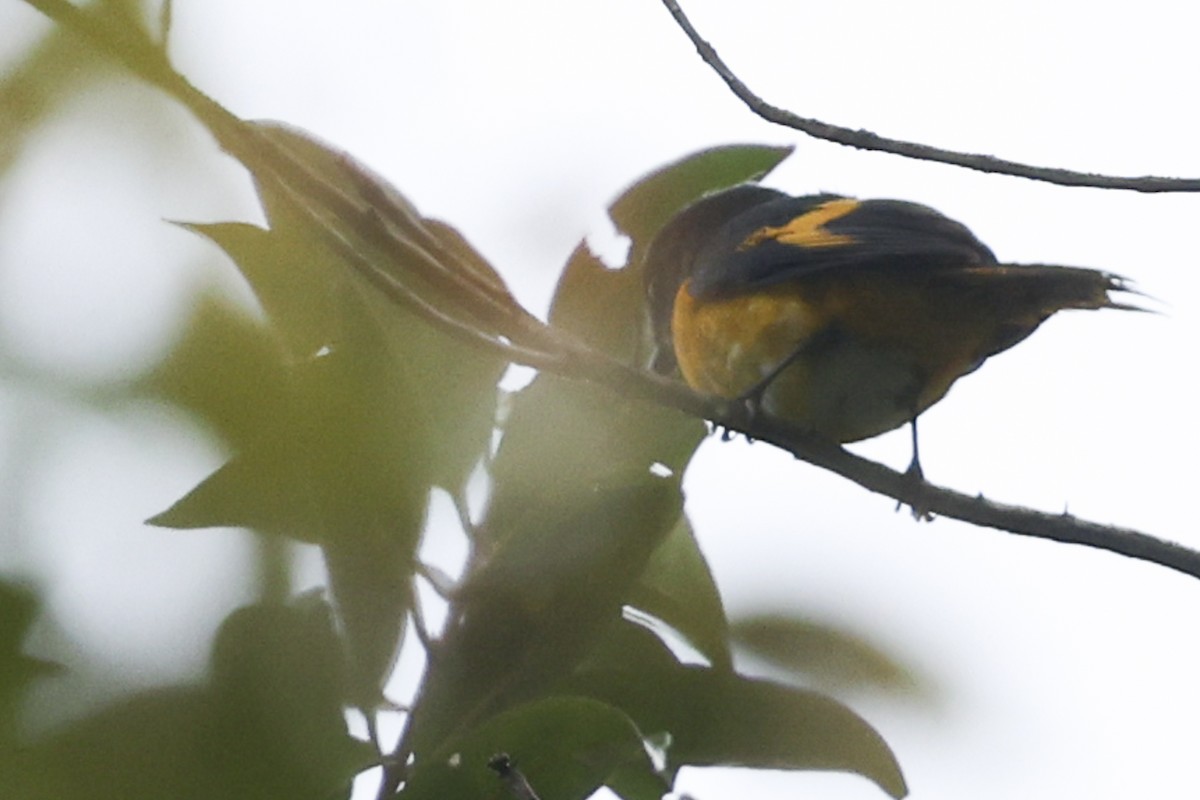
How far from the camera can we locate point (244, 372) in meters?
0.97

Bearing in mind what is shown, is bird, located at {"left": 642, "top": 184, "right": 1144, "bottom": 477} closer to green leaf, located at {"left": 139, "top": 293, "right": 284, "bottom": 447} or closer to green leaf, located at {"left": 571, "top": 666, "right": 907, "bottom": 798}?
green leaf, located at {"left": 571, "top": 666, "right": 907, "bottom": 798}

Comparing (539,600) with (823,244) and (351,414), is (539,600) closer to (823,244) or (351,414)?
(351,414)

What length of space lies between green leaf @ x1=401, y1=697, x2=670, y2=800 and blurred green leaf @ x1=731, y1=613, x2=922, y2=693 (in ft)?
0.61

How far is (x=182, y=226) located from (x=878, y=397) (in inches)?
53.8

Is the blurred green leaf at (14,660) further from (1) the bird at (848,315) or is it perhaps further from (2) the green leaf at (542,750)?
(1) the bird at (848,315)

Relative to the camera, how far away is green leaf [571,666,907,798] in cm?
115

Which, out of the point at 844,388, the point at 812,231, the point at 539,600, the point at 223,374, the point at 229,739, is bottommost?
the point at 229,739

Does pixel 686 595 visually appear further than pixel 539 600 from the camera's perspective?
Yes

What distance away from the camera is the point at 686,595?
124 centimetres

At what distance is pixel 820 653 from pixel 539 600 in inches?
9.4

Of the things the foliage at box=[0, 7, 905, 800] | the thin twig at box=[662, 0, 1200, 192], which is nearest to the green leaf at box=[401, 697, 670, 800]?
the foliage at box=[0, 7, 905, 800]

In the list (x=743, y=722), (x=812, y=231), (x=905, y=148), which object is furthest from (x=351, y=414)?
(x=812, y=231)

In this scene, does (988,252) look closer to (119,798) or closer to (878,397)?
(878,397)

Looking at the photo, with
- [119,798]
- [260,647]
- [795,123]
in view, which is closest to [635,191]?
[795,123]
